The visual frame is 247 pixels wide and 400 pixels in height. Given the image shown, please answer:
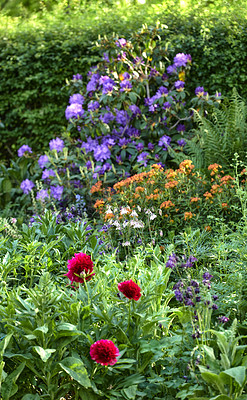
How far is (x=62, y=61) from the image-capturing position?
262 inches

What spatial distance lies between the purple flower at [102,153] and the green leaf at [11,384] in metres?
3.64

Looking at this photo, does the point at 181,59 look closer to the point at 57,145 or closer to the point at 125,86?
the point at 125,86

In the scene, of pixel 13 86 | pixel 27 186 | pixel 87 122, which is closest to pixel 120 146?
pixel 87 122

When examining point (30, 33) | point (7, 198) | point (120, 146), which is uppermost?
point (30, 33)

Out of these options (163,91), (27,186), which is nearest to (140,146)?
(163,91)

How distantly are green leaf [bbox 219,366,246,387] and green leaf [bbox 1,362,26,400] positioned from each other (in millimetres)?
856

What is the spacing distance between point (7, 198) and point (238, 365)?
15.0 feet

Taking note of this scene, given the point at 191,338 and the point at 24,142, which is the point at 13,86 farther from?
the point at 191,338

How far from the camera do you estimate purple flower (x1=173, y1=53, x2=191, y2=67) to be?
5.63 metres

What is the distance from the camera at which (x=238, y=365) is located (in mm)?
1923

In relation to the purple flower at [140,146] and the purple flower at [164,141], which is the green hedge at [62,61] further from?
the purple flower at [140,146]

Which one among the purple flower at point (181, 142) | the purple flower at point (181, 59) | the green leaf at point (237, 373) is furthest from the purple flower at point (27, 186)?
the green leaf at point (237, 373)

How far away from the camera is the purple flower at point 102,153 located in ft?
17.6

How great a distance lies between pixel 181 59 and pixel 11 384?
4.66 metres
